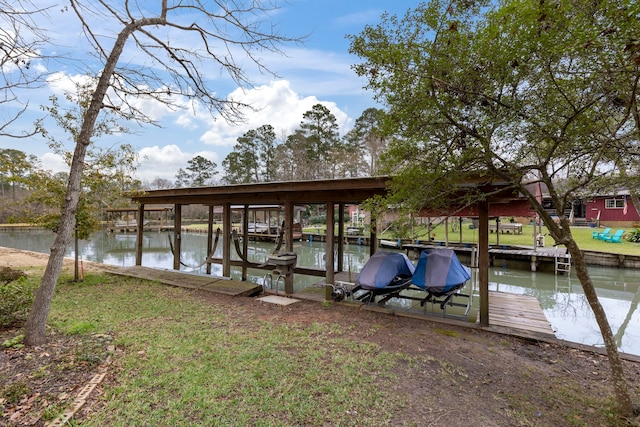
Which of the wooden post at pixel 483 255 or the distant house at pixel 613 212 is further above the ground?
the distant house at pixel 613 212

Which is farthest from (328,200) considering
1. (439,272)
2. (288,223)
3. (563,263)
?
(563,263)

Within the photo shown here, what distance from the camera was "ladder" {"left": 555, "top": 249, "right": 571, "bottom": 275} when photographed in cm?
1141

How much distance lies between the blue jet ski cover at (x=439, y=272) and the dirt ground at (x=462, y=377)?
0.93 metres

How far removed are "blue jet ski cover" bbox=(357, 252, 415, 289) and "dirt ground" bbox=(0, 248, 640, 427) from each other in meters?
1.01

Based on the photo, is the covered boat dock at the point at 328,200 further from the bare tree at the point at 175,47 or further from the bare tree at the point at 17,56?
the bare tree at the point at 17,56

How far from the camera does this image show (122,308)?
5113mm

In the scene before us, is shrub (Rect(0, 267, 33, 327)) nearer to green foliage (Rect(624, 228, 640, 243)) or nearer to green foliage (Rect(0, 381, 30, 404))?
green foliage (Rect(0, 381, 30, 404))

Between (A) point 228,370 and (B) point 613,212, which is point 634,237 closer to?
(B) point 613,212

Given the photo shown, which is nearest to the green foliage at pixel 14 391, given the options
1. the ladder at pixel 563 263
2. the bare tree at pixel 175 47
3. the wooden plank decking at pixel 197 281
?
the bare tree at pixel 175 47

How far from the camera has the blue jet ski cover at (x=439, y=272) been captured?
215 inches

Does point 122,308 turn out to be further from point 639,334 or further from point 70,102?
point 639,334

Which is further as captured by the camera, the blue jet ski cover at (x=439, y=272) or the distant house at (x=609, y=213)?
the distant house at (x=609, y=213)

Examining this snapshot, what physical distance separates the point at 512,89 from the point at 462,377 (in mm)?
2703

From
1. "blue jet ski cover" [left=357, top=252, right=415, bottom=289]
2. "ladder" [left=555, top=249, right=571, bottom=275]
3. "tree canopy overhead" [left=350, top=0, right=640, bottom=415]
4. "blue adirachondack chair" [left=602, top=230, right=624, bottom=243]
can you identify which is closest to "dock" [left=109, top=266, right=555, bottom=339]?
"blue jet ski cover" [left=357, top=252, right=415, bottom=289]
